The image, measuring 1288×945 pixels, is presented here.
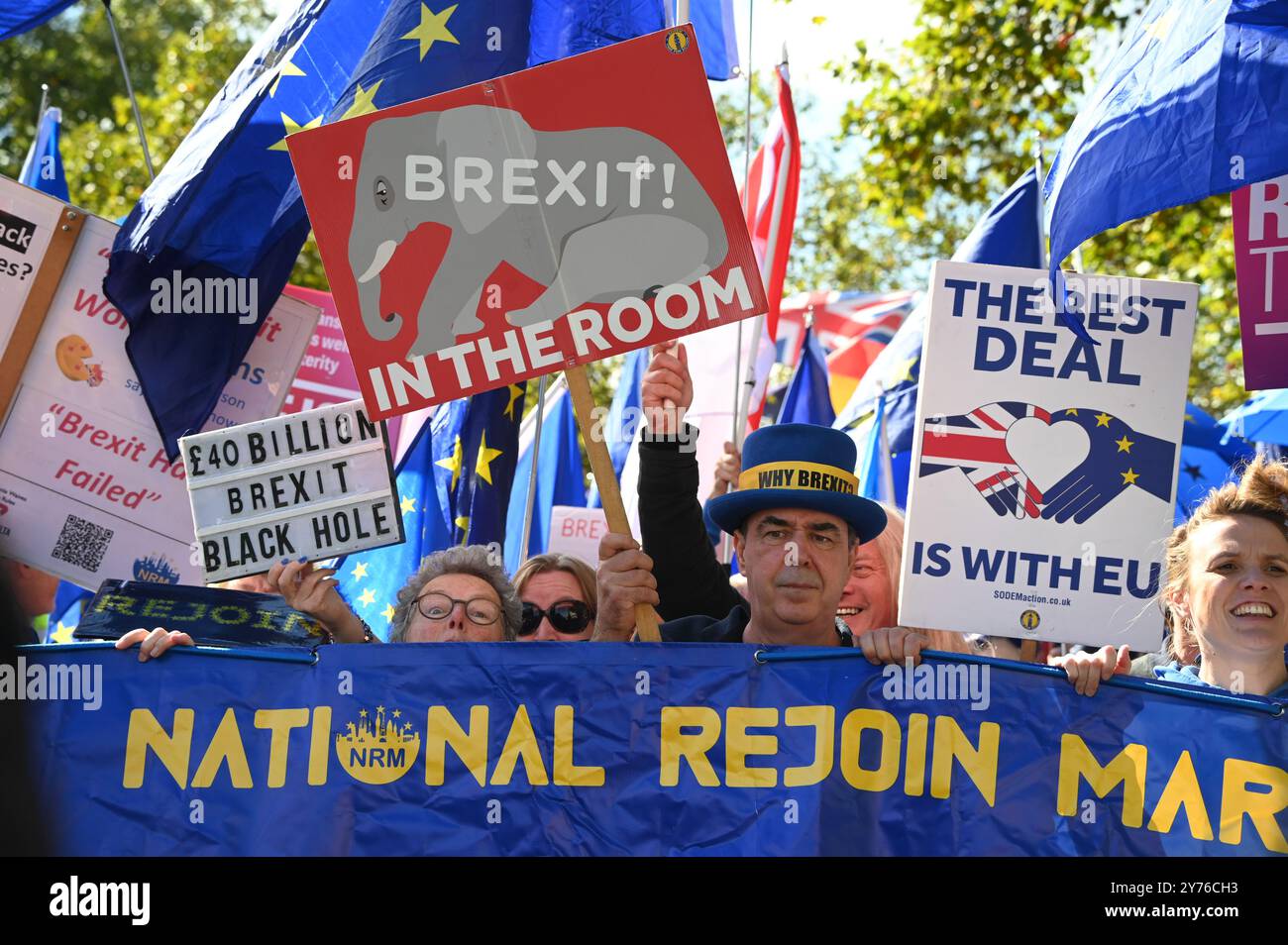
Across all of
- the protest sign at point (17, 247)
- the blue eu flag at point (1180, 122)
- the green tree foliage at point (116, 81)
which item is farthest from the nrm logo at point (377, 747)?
the green tree foliage at point (116, 81)

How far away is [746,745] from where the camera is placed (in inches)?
156

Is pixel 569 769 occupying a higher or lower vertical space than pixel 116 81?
lower

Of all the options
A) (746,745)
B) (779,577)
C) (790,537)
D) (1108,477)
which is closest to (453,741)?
(746,745)

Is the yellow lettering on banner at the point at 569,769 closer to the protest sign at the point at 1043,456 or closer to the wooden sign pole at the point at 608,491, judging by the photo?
the wooden sign pole at the point at 608,491

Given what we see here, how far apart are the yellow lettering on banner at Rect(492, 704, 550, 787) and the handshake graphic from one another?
4.86 feet

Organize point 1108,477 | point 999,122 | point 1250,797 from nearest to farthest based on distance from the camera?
point 1250,797, point 1108,477, point 999,122

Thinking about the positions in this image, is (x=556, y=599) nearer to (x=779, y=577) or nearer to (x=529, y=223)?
(x=779, y=577)

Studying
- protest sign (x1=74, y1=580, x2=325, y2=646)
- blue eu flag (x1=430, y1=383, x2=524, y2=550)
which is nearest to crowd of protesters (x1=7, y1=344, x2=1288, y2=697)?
protest sign (x1=74, y1=580, x2=325, y2=646)

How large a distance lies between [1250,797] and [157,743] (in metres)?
2.63

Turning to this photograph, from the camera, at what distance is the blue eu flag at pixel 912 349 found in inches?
264

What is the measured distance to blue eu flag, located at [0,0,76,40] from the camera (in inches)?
249

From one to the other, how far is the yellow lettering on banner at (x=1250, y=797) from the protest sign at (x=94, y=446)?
3.59 m
